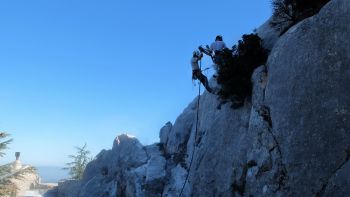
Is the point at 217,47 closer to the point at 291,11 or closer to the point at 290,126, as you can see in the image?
the point at 291,11

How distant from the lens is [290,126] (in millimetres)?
14273

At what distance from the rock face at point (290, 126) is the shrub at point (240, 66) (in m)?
0.64

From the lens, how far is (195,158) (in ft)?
69.7

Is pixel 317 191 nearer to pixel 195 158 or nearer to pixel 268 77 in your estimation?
pixel 268 77

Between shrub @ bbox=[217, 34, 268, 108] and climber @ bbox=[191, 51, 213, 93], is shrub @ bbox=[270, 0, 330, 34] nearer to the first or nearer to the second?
shrub @ bbox=[217, 34, 268, 108]

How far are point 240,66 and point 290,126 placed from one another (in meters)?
5.09

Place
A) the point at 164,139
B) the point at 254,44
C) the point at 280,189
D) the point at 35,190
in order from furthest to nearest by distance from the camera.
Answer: the point at 35,190, the point at 164,139, the point at 254,44, the point at 280,189

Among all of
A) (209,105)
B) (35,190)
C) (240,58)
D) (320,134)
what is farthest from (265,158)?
(35,190)

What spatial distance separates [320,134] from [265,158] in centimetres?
280

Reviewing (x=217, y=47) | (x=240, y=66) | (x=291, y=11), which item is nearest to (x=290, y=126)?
(x=240, y=66)

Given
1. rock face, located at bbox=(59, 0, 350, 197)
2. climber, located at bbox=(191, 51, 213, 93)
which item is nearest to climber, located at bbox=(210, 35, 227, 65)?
climber, located at bbox=(191, 51, 213, 93)

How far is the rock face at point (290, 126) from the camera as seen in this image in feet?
41.9

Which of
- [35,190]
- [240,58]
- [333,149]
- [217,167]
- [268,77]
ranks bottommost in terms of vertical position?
[333,149]

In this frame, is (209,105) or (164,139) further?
(164,139)
